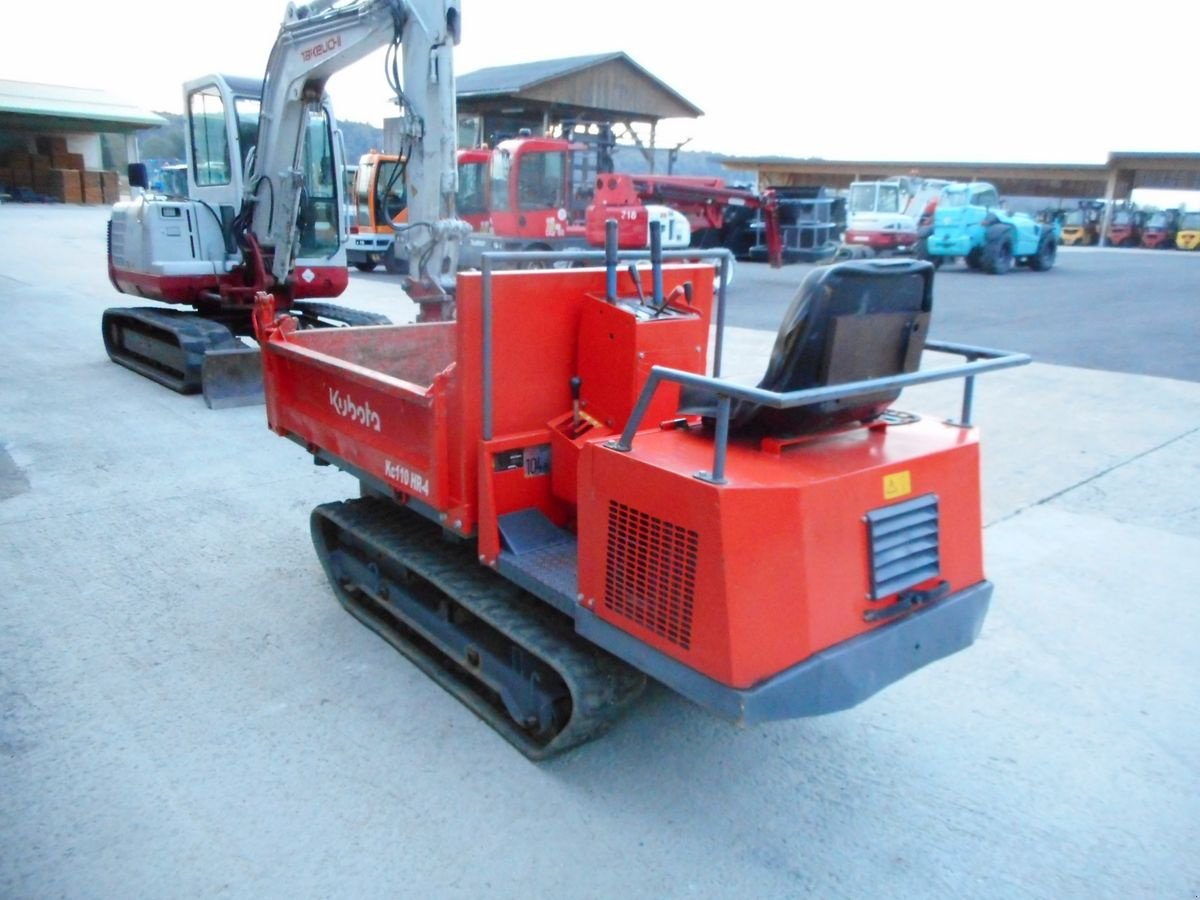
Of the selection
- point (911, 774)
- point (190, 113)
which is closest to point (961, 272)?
point (190, 113)

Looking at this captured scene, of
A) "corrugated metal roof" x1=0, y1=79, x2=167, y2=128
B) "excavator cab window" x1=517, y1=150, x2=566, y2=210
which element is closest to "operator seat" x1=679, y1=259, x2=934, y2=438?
"excavator cab window" x1=517, y1=150, x2=566, y2=210

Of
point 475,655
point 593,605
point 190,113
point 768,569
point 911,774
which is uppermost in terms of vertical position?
point 190,113

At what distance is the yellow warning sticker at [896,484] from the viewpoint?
273 cm

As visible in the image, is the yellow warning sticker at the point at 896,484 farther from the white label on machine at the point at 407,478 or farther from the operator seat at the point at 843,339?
the white label on machine at the point at 407,478

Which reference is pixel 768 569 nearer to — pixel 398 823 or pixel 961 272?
pixel 398 823

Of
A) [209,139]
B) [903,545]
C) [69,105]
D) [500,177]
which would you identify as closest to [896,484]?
[903,545]

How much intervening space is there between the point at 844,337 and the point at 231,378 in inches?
259

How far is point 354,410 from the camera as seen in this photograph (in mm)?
3861

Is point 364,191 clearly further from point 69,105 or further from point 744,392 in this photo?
point 69,105

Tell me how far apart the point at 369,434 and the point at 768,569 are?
195 cm

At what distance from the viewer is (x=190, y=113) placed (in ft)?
30.0

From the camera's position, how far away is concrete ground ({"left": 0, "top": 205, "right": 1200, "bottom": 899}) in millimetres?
2672

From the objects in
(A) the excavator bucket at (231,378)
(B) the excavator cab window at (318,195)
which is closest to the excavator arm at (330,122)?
(B) the excavator cab window at (318,195)

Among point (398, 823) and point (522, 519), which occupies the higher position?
point (522, 519)
